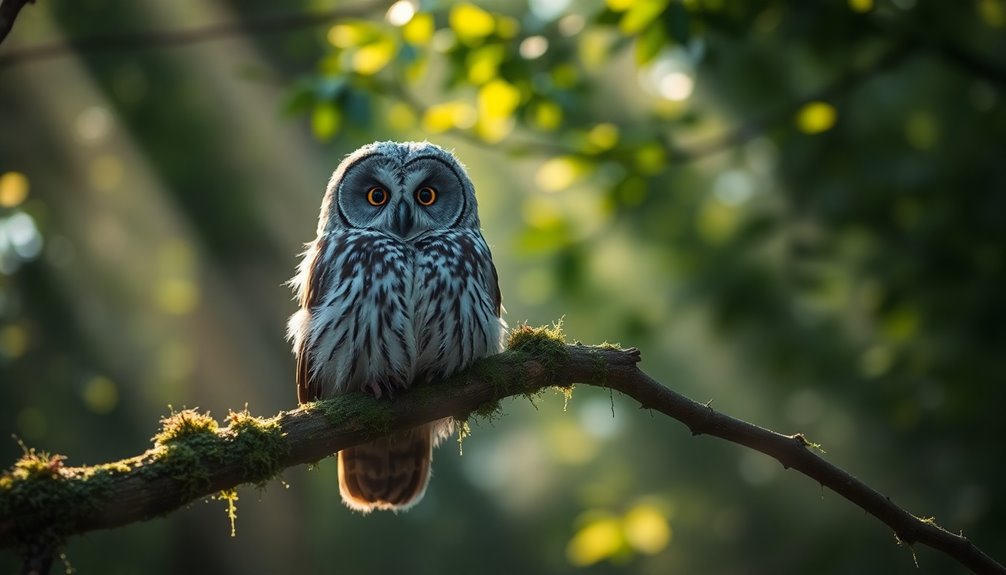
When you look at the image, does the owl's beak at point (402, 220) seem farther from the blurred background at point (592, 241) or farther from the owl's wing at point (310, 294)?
the blurred background at point (592, 241)

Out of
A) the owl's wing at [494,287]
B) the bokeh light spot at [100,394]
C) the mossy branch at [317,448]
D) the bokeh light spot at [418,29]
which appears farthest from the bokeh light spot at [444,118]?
the bokeh light spot at [100,394]

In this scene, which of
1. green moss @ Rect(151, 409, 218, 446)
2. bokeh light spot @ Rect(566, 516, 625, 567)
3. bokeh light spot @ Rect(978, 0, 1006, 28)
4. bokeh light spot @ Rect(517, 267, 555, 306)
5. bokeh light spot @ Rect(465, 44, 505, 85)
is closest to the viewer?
green moss @ Rect(151, 409, 218, 446)

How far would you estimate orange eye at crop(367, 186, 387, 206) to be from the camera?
4.21 metres

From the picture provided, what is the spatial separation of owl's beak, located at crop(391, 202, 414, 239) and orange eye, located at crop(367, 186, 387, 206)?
0.11 metres

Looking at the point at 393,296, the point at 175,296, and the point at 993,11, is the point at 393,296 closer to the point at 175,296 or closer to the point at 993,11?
the point at 993,11

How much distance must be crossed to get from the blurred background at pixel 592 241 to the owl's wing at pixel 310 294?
1037 mm

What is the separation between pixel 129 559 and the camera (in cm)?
1069

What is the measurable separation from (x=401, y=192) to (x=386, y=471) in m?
1.22

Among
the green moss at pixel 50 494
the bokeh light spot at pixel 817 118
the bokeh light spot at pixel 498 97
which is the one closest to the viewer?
the green moss at pixel 50 494

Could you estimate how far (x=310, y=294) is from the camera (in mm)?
4031

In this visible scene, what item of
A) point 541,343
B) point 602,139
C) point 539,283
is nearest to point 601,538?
point 539,283

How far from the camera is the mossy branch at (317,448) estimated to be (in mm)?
2199

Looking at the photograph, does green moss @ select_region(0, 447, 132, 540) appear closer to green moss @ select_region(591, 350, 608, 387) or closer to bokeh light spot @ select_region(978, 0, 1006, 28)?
green moss @ select_region(591, 350, 608, 387)

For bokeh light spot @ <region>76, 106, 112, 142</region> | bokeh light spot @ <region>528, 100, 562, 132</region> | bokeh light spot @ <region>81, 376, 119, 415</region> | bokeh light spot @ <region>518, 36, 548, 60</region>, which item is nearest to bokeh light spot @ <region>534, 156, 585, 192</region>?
bokeh light spot @ <region>528, 100, 562, 132</region>
